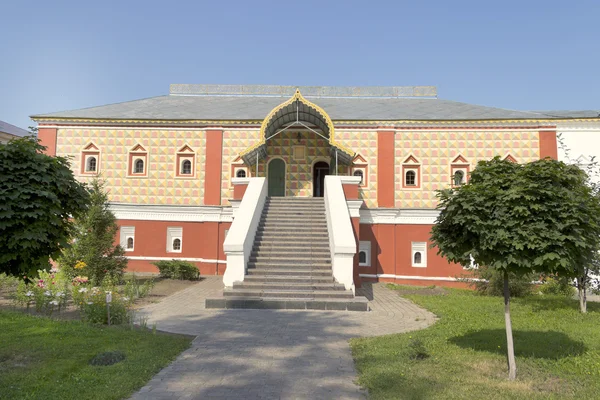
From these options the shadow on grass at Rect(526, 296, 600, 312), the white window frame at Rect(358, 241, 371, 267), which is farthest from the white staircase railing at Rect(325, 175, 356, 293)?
the shadow on grass at Rect(526, 296, 600, 312)

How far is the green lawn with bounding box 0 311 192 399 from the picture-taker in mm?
5117

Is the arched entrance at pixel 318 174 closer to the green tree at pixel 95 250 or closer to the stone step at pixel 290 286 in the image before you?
the stone step at pixel 290 286

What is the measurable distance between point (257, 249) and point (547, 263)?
9.56 m

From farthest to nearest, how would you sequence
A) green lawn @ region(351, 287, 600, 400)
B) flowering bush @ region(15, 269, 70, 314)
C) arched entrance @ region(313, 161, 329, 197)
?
arched entrance @ region(313, 161, 329, 197) → flowering bush @ region(15, 269, 70, 314) → green lawn @ region(351, 287, 600, 400)

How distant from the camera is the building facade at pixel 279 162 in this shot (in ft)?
58.5

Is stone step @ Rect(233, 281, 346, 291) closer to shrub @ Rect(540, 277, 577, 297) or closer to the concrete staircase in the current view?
the concrete staircase

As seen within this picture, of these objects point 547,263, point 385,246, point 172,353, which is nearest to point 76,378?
point 172,353

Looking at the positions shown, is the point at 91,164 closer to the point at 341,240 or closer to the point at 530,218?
the point at 341,240

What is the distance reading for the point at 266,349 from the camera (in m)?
7.15

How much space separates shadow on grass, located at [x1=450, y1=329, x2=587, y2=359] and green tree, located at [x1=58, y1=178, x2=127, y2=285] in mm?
10741

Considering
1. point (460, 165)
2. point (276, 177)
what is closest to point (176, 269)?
point (276, 177)

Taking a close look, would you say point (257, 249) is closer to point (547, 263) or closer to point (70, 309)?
point (70, 309)

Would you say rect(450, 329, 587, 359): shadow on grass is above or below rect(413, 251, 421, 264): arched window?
below

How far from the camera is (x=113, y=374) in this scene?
5.65m
